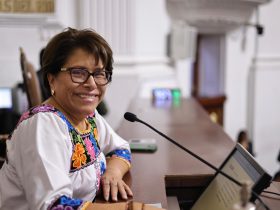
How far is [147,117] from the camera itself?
234 centimetres

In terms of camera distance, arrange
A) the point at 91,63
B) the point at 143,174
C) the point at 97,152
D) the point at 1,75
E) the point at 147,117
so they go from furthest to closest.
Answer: the point at 1,75
the point at 147,117
the point at 143,174
the point at 97,152
the point at 91,63

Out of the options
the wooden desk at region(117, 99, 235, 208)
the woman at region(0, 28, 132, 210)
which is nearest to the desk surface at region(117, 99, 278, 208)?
the wooden desk at region(117, 99, 235, 208)

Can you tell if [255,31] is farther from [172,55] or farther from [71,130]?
[71,130]

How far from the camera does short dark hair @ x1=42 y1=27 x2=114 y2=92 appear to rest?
1.02 m

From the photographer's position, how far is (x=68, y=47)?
1.01 meters

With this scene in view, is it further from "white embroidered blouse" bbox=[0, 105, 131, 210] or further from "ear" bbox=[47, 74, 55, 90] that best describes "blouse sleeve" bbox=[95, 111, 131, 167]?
"ear" bbox=[47, 74, 55, 90]

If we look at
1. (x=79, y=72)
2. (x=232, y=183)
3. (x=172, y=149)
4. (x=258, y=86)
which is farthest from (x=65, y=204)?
(x=258, y=86)

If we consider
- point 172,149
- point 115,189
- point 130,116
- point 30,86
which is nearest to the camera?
point 115,189

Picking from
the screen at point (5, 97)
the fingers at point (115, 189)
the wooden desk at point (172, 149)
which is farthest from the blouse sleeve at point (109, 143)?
the screen at point (5, 97)

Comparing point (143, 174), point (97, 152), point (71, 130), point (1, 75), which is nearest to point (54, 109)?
point (71, 130)

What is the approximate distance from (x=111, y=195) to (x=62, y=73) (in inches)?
13.7

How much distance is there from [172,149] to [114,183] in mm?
510

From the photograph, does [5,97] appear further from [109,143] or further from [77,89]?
[77,89]

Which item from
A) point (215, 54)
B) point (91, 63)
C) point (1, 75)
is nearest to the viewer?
point (91, 63)
